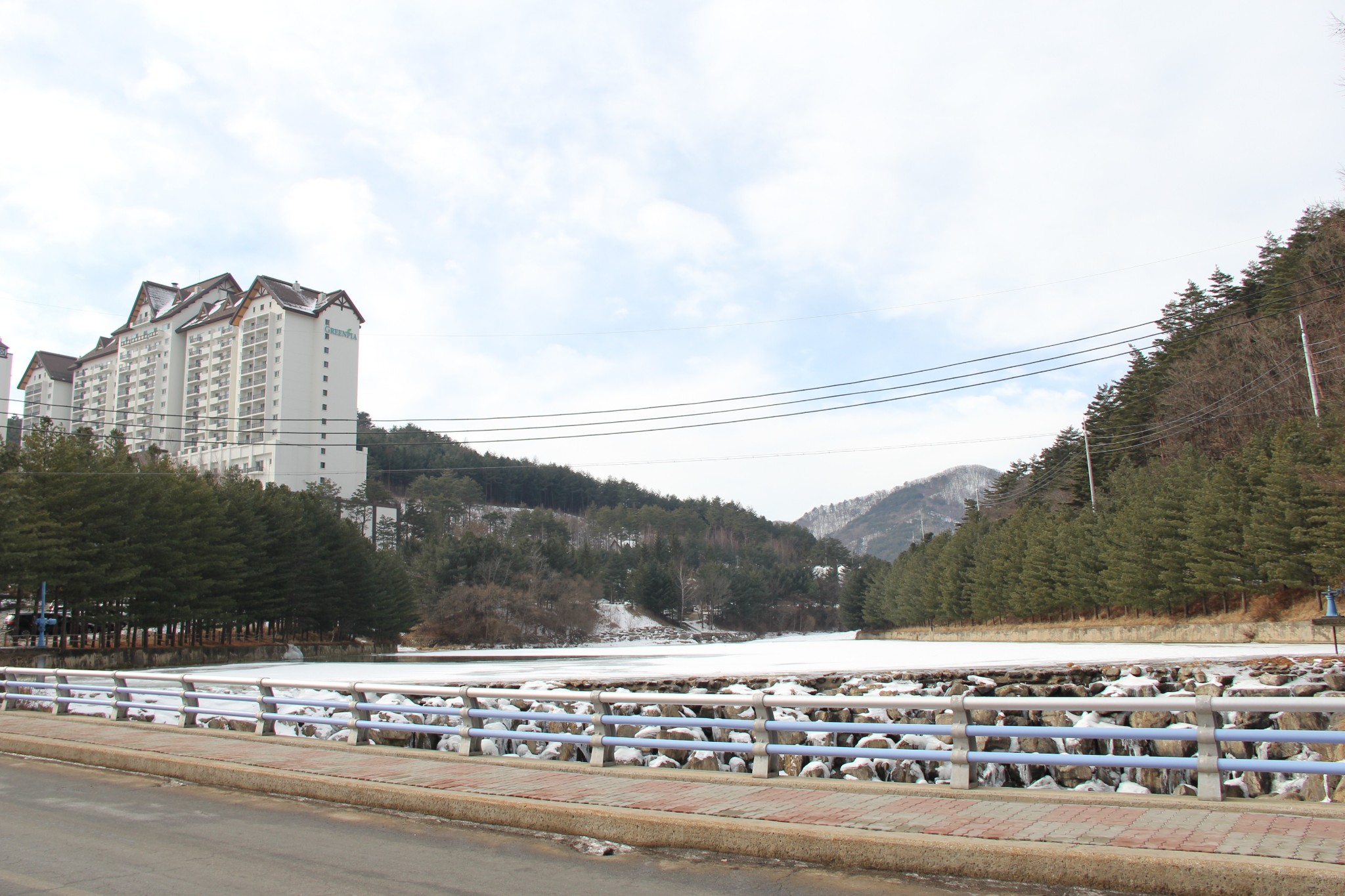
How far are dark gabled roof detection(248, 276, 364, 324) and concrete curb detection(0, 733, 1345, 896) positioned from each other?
12863 centimetres

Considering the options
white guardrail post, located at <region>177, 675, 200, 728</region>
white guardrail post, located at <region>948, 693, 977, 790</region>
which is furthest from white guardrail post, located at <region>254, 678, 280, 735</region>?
white guardrail post, located at <region>948, 693, 977, 790</region>

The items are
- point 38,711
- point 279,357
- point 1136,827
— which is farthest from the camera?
point 279,357

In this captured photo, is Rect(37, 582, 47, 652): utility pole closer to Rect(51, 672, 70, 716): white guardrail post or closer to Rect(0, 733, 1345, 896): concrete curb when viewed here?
Rect(51, 672, 70, 716): white guardrail post

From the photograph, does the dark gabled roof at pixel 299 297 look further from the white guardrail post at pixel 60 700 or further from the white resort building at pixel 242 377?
the white guardrail post at pixel 60 700

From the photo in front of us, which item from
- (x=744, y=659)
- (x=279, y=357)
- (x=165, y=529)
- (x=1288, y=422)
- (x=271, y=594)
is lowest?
(x=744, y=659)

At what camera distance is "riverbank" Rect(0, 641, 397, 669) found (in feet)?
121

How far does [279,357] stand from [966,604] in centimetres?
9583

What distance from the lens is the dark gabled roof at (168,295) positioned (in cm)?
15038

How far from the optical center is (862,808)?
761 cm

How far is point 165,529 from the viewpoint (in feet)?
154

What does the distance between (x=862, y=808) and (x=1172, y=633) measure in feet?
150

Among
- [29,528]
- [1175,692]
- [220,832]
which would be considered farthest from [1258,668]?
[29,528]

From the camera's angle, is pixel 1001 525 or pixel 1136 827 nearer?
pixel 1136 827

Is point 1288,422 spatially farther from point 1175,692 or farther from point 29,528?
point 29,528
